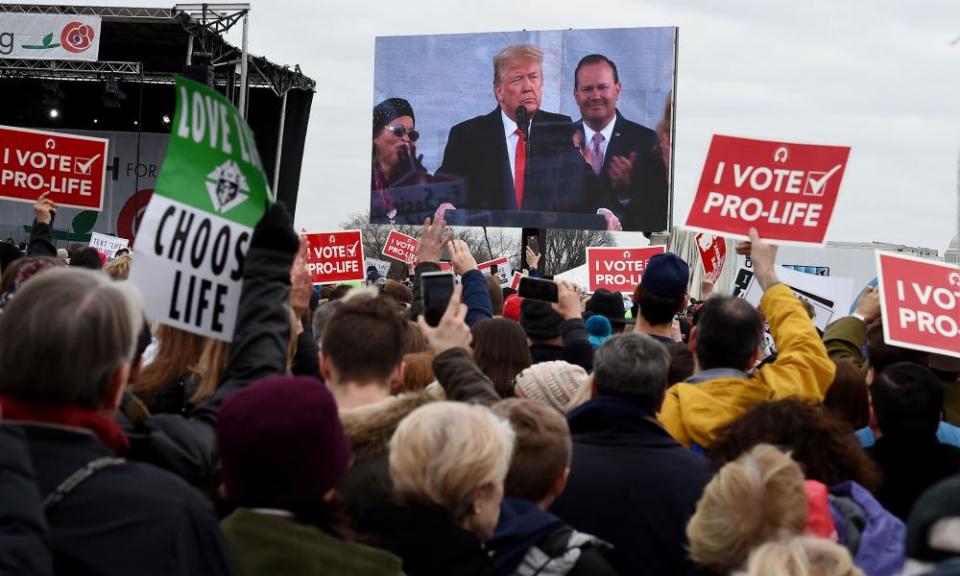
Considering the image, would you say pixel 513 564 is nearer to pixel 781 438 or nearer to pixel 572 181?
pixel 781 438

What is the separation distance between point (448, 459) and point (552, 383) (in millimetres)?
1834

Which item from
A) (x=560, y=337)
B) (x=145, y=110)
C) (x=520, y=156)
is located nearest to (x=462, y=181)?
(x=520, y=156)

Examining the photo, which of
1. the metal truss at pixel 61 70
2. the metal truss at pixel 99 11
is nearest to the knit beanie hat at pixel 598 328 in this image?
the metal truss at pixel 99 11

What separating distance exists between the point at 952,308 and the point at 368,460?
3290mm

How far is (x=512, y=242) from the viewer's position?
73875 mm

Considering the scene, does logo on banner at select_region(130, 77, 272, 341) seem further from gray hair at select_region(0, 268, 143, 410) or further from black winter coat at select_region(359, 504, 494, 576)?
gray hair at select_region(0, 268, 143, 410)

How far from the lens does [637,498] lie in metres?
3.43

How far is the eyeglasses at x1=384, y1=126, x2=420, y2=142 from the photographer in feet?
80.5

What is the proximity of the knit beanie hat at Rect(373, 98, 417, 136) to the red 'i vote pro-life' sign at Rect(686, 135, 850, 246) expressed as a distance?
19293mm

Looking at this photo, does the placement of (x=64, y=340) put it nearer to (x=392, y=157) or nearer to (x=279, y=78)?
(x=392, y=157)

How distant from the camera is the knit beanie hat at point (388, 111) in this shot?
24.7 m

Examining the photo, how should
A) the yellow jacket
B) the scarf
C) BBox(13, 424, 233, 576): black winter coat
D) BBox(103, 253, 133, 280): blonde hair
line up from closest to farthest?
BBox(13, 424, 233, 576): black winter coat < the scarf < the yellow jacket < BBox(103, 253, 133, 280): blonde hair

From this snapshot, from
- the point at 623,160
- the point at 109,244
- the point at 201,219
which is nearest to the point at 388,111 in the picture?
the point at 623,160

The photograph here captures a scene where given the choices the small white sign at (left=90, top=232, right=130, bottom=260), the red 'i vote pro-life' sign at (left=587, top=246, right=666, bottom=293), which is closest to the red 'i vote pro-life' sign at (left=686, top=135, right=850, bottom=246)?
the red 'i vote pro-life' sign at (left=587, top=246, right=666, bottom=293)
